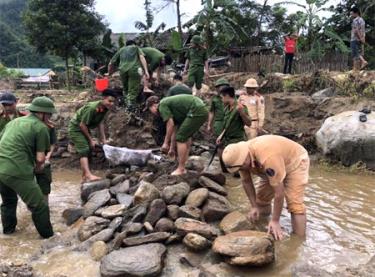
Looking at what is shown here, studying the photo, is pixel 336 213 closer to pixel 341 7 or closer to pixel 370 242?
pixel 370 242

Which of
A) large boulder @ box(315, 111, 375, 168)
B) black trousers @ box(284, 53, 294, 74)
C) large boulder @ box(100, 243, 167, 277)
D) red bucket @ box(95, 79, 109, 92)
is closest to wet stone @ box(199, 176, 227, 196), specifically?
large boulder @ box(100, 243, 167, 277)

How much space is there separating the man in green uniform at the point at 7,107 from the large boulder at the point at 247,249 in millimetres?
3656

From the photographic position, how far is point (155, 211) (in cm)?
520

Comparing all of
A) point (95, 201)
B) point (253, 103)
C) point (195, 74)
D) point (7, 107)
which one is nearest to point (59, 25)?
point (195, 74)

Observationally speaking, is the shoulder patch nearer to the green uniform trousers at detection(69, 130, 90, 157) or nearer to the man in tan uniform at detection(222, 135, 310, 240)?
the man in tan uniform at detection(222, 135, 310, 240)

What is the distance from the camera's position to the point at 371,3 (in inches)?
679

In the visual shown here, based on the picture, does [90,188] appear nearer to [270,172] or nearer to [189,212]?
[189,212]

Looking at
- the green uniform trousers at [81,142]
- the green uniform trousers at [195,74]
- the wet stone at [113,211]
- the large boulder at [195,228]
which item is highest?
the green uniform trousers at [195,74]

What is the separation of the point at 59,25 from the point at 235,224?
60.8ft

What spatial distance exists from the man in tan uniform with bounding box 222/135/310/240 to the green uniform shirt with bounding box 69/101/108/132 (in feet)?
9.94

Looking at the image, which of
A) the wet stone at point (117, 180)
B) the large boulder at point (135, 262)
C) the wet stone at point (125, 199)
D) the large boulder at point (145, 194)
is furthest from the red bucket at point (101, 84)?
the large boulder at point (135, 262)

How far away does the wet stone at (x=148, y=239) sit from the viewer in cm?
472

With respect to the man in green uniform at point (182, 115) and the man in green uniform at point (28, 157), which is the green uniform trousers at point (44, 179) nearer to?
the man in green uniform at point (28, 157)

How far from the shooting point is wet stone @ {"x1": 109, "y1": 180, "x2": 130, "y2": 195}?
252 inches
